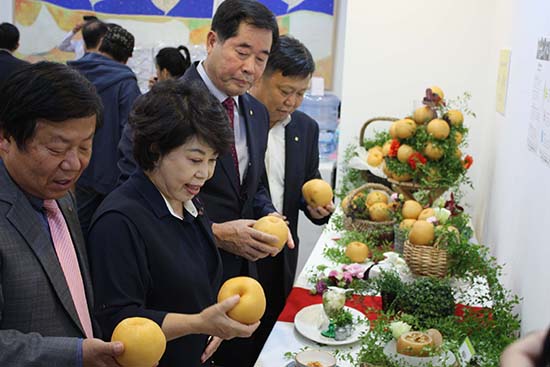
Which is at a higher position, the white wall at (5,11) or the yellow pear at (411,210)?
the white wall at (5,11)

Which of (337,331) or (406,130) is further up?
(406,130)

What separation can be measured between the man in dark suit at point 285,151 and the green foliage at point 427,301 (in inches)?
26.0

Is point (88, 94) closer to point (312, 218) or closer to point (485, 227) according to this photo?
point (312, 218)

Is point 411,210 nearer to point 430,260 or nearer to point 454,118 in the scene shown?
point 430,260

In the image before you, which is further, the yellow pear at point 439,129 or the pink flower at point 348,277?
the yellow pear at point 439,129

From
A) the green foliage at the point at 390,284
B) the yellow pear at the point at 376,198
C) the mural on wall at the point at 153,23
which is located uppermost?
the mural on wall at the point at 153,23

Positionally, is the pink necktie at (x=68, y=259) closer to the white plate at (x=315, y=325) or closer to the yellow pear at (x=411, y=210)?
the white plate at (x=315, y=325)

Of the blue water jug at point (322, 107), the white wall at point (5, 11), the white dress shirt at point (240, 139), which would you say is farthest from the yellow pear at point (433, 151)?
the white wall at point (5, 11)

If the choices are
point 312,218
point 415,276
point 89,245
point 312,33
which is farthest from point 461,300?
point 312,33

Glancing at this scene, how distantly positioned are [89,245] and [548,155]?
3.90 ft

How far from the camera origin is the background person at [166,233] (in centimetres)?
142

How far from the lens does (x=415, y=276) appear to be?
2305 mm

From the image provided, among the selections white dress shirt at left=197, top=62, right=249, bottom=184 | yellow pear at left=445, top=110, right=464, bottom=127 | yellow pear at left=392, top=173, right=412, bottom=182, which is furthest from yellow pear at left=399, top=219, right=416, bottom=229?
white dress shirt at left=197, top=62, right=249, bottom=184

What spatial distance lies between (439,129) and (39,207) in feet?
6.46
